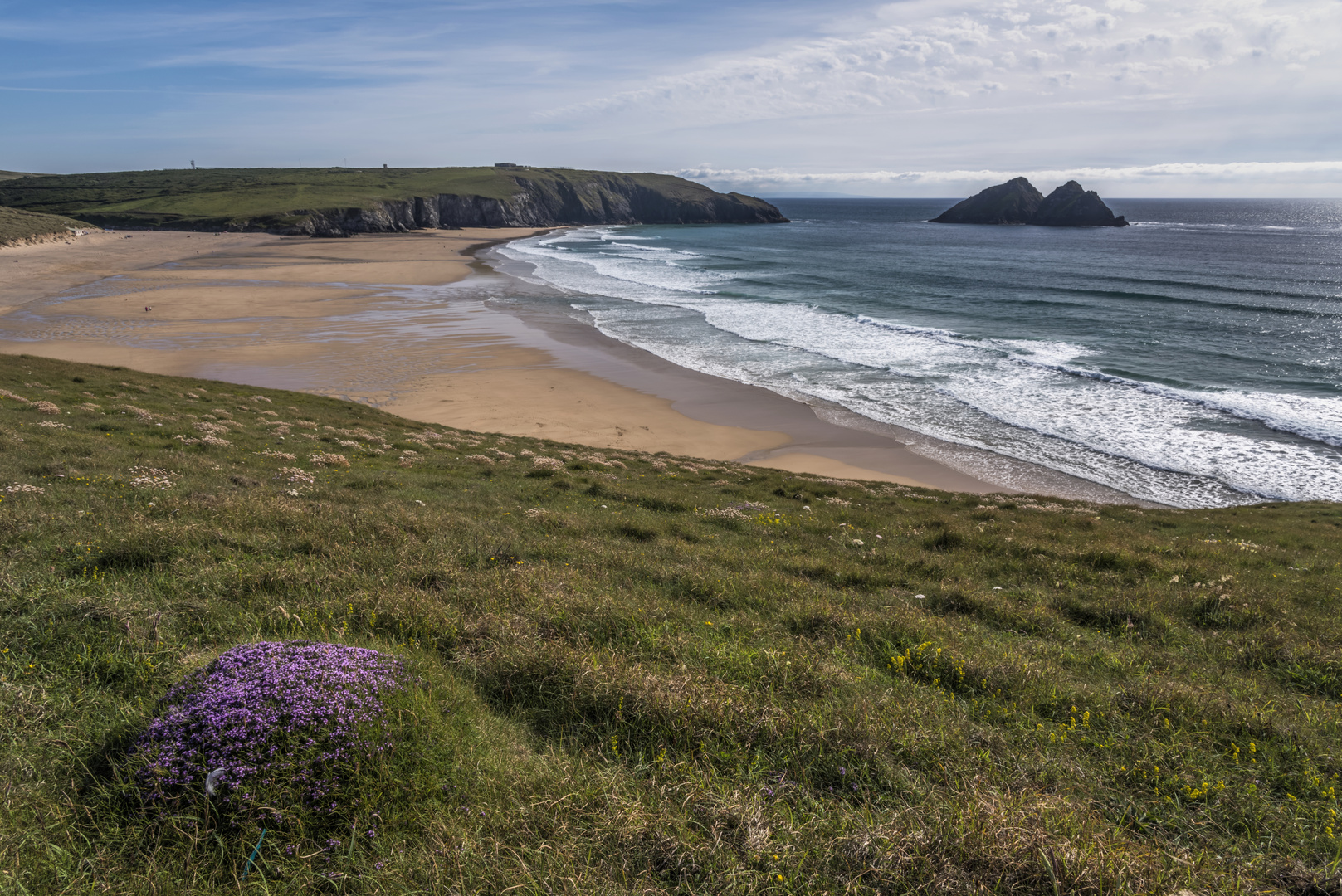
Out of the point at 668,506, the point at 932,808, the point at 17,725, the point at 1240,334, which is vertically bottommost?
the point at 668,506

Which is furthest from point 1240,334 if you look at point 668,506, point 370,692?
point 370,692

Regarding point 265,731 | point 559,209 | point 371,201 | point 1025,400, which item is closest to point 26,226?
point 371,201

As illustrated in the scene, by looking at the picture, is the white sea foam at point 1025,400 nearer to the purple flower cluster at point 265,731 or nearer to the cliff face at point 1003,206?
the purple flower cluster at point 265,731

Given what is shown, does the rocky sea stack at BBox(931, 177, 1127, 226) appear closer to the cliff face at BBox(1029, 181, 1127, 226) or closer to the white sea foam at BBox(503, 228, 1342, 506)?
the cliff face at BBox(1029, 181, 1127, 226)

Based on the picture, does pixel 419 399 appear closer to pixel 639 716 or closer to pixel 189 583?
pixel 189 583

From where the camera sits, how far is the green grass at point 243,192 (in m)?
126

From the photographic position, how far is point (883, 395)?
31953mm

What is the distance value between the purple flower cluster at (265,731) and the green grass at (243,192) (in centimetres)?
14287

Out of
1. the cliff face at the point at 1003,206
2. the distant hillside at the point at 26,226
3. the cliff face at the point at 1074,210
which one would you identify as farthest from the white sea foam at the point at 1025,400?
the cliff face at the point at 1003,206

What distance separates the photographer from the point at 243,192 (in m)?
149

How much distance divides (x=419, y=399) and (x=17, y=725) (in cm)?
2682

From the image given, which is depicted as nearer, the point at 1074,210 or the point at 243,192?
the point at 243,192

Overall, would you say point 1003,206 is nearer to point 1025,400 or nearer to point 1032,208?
point 1032,208

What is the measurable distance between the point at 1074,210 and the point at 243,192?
199 metres
